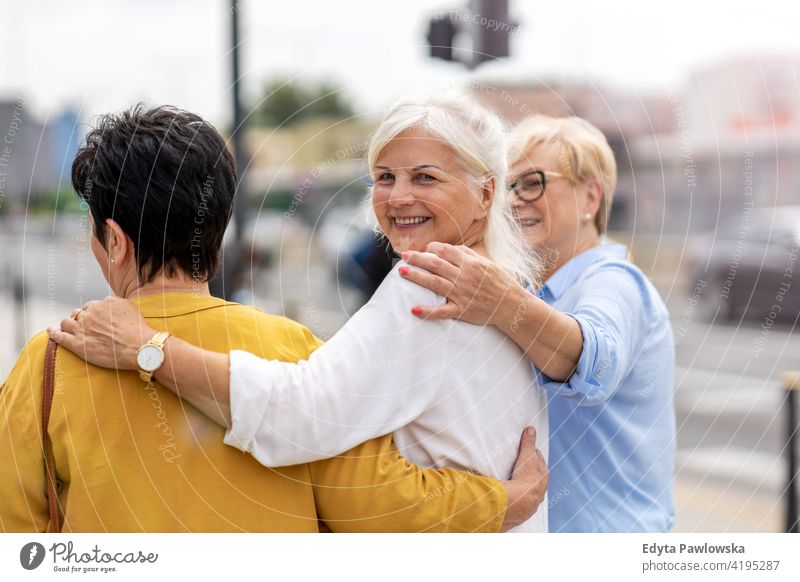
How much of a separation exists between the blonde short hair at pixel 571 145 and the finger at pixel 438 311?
686mm

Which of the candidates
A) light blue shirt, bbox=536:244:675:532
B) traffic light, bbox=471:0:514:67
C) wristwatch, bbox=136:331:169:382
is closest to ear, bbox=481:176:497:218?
light blue shirt, bbox=536:244:675:532

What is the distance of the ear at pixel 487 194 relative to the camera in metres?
1.80

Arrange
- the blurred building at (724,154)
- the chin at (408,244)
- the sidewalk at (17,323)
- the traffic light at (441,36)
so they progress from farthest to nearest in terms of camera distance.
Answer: the blurred building at (724,154) < the sidewalk at (17,323) < the traffic light at (441,36) < the chin at (408,244)

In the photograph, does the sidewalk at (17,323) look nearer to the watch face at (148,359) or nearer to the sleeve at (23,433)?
the sleeve at (23,433)

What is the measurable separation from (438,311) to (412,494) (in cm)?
36

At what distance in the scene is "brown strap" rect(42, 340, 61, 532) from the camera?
1578 millimetres

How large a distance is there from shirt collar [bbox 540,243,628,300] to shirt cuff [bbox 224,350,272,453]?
92 centimetres

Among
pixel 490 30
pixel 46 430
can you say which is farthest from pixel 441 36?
pixel 46 430

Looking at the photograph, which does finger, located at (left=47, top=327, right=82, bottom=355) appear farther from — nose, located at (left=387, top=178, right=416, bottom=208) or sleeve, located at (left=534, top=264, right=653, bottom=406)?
sleeve, located at (left=534, top=264, right=653, bottom=406)

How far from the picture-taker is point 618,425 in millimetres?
2119

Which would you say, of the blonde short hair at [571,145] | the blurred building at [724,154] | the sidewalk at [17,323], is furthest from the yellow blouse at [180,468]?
the blurred building at [724,154]

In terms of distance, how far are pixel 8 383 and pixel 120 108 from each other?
21.7 inches
